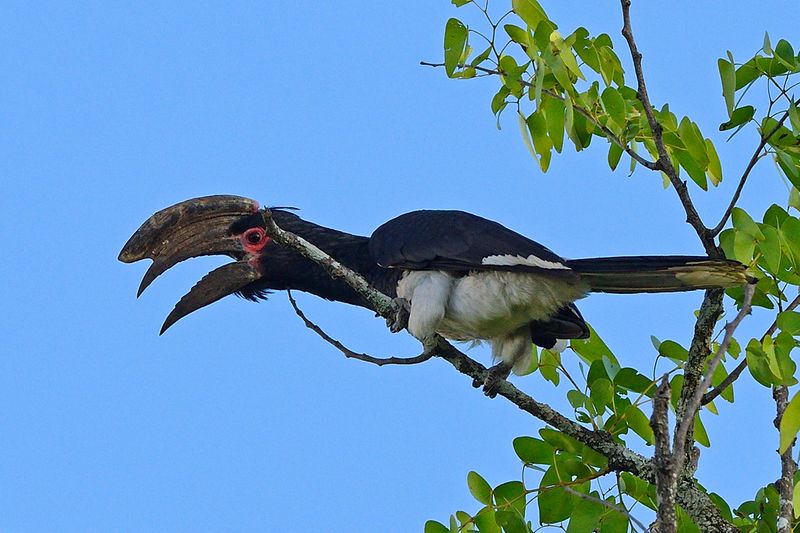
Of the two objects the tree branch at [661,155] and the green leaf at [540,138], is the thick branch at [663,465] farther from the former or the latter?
the green leaf at [540,138]


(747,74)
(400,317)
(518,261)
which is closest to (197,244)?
(400,317)

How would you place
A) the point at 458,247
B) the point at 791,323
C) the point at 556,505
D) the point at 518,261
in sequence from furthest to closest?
the point at 458,247
the point at 518,261
the point at 556,505
the point at 791,323

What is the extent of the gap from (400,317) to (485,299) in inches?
14.1

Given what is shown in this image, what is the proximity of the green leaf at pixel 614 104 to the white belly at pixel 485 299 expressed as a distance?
97 cm

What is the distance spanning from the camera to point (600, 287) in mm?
4230

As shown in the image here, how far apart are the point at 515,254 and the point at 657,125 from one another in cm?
114

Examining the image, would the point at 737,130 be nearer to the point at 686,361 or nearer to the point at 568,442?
the point at 686,361

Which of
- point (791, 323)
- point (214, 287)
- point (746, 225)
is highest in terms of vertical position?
point (214, 287)

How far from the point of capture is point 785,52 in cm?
343

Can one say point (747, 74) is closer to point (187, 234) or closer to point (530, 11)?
point (530, 11)

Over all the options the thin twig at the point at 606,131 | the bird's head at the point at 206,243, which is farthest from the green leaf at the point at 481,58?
the bird's head at the point at 206,243

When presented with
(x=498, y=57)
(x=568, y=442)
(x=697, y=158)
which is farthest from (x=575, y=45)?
(x=568, y=442)

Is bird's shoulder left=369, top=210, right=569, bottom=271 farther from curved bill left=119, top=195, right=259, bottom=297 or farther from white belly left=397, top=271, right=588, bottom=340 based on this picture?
curved bill left=119, top=195, right=259, bottom=297

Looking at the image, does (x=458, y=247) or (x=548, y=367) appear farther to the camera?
(x=458, y=247)
